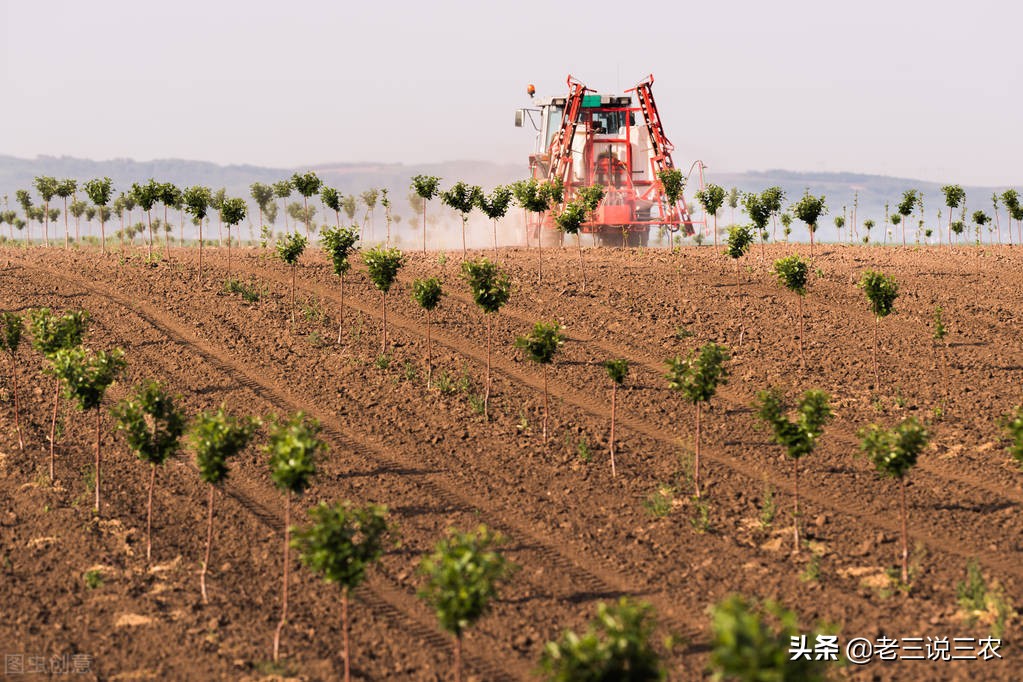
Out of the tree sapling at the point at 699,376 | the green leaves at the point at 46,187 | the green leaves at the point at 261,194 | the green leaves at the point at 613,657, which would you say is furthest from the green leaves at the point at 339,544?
the green leaves at the point at 261,194

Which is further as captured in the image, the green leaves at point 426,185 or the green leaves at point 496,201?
the green leaves at point 426,185

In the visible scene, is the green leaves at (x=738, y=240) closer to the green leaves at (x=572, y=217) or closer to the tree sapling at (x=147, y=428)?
the green leaves at (x=572, y=217)

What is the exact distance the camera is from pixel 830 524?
29359mm

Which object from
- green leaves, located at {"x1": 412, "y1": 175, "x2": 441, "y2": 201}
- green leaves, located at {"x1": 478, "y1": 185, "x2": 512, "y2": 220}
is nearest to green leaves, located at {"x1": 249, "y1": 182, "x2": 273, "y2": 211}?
green leaves, located at {"x1": 412, "y1": 175, "x2": 441, "y2": 201}

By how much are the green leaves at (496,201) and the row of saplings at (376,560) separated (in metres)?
23.3

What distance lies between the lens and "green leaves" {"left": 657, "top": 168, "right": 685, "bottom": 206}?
65.2m

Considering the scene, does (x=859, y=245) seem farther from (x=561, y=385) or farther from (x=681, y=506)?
(x=681, y=506)

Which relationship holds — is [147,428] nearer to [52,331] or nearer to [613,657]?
[52,331]

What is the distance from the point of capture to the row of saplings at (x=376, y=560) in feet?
Result: 46.7

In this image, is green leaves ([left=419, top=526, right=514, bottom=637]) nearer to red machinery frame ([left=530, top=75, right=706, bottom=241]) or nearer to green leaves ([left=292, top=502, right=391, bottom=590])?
green leaves ([left=292, top=502, right=391, bottom=590])

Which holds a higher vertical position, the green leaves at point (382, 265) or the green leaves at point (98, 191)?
the green leaves at point (98, 191)

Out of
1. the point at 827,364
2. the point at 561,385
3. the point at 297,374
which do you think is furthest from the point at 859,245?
the point at 297,374

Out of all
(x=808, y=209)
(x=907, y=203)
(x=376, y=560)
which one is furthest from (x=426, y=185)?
(x=376, y=560)

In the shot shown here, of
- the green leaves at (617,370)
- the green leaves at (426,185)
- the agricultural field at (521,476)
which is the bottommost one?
the agricultural field at (521,476)
